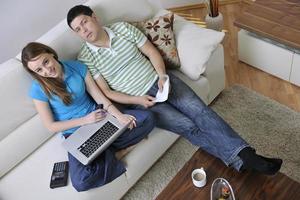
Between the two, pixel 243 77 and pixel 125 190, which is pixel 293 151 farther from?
pixel 125 190

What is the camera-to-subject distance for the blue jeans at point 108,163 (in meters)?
1.75

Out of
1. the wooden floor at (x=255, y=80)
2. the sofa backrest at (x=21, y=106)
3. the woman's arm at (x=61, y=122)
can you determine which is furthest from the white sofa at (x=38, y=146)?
the wooden floor at (x=255, y=80)

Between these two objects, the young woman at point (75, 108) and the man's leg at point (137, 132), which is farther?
the man's leg at point (137, 132)

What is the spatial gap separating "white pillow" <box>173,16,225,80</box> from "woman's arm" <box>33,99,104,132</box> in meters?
0.62

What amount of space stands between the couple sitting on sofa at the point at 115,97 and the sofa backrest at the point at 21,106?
0.08 m

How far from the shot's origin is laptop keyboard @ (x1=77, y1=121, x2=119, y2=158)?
179cm

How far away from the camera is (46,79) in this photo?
71.2 inches

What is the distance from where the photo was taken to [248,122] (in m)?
2.30

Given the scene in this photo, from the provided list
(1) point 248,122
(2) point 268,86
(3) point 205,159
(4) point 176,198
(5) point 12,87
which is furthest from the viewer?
(2) point 268,86

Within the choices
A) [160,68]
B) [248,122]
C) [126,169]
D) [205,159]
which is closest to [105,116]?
[126,169]

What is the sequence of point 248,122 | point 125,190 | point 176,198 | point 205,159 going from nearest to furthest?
point 176,198, point 205,159, point 125,190, point 248,122

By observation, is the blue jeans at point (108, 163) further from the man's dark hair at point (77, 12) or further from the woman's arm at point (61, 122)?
the man's dark hair at point (77, 12)

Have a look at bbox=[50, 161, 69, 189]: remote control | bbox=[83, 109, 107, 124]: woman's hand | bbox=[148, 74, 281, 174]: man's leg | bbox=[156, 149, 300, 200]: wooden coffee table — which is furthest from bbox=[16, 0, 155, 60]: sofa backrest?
bbox=[156, 149, 300, 200]: wooden coffee table

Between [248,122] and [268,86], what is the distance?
0.38m
